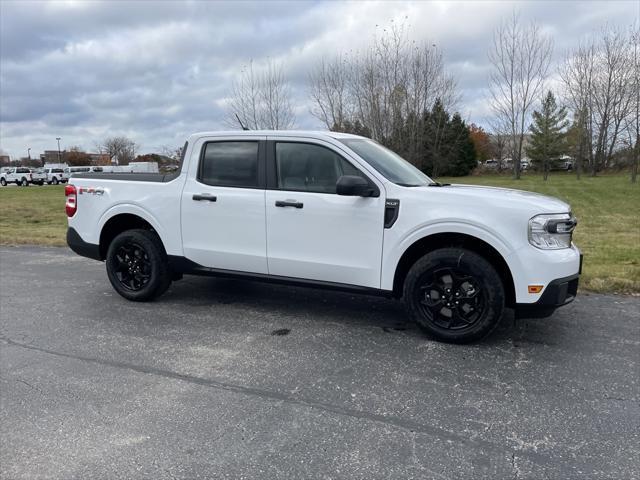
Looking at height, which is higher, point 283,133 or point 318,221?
point 283,133

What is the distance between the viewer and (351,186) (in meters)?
4.28

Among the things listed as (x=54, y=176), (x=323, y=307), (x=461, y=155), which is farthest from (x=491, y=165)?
(x=323, y=307)

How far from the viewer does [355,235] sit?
4.52 metres

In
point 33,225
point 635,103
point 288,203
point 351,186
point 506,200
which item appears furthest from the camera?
point 635,103

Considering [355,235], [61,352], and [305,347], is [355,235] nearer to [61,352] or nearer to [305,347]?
[305,347]

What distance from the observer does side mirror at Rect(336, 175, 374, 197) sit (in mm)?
4277

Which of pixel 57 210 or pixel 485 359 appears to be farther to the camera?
pixel 57 210

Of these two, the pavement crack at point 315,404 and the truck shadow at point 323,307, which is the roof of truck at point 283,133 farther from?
the pavement crack at point 315,404

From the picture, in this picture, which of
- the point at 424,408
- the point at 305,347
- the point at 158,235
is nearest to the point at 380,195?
the point at 305,347

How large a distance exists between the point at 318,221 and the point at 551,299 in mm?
2060

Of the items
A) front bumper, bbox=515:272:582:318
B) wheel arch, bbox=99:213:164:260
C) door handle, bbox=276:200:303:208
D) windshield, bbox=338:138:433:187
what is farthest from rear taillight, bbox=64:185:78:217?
front bumper, bbox=515:272:582:318

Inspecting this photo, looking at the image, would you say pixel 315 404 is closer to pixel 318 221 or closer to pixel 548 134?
pixel 318 221

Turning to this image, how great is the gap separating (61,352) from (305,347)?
206 centimetres

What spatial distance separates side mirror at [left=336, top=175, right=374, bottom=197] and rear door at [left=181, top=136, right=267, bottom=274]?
94 centimetres
